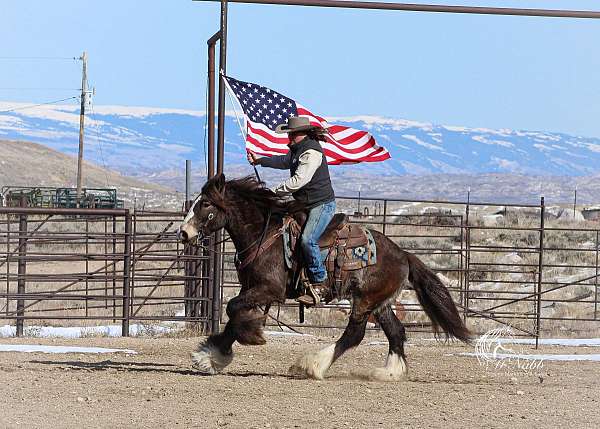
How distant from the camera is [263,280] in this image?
10.3m

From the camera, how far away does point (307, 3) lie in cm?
1435

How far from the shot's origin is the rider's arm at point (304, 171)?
10.3 metres

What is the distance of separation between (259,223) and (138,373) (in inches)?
70.0

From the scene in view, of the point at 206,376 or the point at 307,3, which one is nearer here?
the point at 206,376

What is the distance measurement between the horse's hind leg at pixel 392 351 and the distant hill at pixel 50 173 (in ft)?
257

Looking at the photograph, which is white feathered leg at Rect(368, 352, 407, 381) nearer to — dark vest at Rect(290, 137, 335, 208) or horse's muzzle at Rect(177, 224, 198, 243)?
dark vest at Rect(290, 137, 335, 208)

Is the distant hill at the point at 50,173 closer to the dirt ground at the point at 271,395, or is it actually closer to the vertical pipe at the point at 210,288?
the vertical pipe at the point at 210,288

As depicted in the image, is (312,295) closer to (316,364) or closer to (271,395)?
(316,364)

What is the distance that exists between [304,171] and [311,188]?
25 centimetres

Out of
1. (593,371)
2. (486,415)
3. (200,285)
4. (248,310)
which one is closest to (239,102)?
(200,285)

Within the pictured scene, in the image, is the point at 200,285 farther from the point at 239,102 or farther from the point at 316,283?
the point at 316,283

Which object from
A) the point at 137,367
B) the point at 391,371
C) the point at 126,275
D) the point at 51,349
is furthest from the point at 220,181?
the point at 126,275

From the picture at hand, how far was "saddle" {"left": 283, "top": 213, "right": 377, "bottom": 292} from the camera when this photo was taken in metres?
10.5

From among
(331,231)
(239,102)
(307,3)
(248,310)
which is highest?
(307,3)
